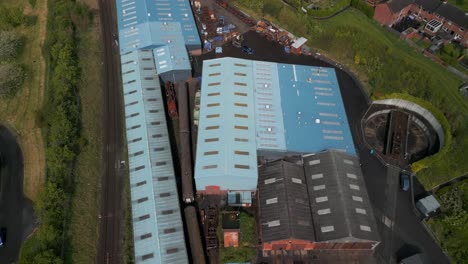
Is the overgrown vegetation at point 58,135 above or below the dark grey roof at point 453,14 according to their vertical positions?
below

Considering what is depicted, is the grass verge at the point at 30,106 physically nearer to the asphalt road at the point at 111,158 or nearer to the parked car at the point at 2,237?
the parked car at the point at 2,237

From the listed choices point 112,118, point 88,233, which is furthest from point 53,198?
point 112,118

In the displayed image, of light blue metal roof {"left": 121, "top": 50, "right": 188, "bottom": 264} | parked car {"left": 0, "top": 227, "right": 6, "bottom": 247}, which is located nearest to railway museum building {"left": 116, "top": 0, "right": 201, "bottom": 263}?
light blue metal roof {"left": 121, "top": 50, "right": 188, "bottom": 264}

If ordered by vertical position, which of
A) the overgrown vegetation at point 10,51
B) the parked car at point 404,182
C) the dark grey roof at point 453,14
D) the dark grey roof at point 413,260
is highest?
the dark grey roof at point 453,14

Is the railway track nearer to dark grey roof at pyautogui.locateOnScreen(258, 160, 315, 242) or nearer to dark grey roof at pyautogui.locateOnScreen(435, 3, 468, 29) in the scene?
dark grey roof at pyautogui.locateOnScreen(258, 160, 315, 242)

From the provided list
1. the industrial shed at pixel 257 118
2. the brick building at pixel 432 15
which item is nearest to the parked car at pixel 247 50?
the industrial shed at pixel 257 118

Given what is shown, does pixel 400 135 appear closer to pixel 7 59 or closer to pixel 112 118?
pixel 112 118

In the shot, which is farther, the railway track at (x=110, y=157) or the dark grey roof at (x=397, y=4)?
the dark grey roof at (x=397, y=4)

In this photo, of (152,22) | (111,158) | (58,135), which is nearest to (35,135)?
(58,135)
